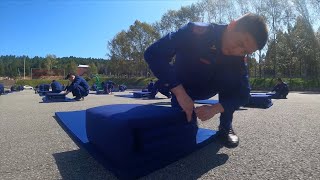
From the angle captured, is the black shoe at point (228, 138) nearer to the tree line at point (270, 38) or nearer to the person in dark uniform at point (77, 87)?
the person in dark uniform at point (77, 87)

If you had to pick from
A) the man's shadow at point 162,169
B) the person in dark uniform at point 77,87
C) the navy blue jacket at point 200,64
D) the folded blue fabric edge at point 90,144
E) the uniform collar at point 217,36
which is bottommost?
the man's shadow at point 162,169

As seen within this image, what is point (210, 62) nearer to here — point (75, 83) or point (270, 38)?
point (75, 83)

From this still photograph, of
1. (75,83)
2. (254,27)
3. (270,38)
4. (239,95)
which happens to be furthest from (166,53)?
(270,38)

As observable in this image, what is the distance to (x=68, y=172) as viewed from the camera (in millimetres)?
2723

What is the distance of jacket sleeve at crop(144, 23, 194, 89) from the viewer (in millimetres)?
2871

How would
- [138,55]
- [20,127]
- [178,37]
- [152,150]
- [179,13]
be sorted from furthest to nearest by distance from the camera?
[138,55] → [179,13] → [20,127] → [178,37] → [152,150]

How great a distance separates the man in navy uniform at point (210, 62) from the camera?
2.74m

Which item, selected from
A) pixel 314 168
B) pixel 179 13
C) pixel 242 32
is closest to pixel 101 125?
pixel 242 32

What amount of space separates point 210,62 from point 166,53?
52 centimetres

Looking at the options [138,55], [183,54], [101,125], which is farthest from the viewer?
[138,55]

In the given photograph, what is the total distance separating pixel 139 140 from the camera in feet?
8.12

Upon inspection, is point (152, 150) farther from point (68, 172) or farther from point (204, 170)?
point (68, 172)

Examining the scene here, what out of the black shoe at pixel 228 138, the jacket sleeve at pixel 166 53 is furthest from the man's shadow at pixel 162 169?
the jacket sleeve at pixel 166 53

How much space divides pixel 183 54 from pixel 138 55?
49643mm
